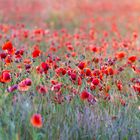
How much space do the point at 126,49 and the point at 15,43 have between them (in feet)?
4.28

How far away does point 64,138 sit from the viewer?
2.62m

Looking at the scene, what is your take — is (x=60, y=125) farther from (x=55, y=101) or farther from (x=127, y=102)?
(x=127, y=102)

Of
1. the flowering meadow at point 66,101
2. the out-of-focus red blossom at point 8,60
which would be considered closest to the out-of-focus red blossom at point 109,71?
the flowering meadow at point 66,101

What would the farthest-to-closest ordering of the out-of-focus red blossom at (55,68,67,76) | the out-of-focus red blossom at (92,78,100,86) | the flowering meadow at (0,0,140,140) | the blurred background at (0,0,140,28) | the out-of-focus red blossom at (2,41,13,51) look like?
the blurred background at (0,0,140,28) → the out-of-focus red blossom at (2,41,13,51) → the out-of-focus red blossom at (55,68,67,76) → the out-of-focus red blossom at (92,78,100,86) → the flowering meadow at (0,0,140,140)

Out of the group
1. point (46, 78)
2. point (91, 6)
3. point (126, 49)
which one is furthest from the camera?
point (91, 6)

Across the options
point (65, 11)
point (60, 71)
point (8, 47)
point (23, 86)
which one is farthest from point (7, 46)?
point (65, 11)

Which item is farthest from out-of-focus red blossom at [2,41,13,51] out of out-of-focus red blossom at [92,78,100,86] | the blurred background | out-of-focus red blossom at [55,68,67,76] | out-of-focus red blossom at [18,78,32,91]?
the blurred background

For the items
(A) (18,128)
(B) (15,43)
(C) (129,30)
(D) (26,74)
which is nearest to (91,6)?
(C) (129,30)

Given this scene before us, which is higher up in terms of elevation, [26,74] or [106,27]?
[26,74]

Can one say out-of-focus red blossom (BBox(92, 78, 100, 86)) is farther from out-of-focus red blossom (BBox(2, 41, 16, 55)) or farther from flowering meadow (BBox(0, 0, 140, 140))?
out-of-focus red blossom (BBox(2, 41, 16, 55))

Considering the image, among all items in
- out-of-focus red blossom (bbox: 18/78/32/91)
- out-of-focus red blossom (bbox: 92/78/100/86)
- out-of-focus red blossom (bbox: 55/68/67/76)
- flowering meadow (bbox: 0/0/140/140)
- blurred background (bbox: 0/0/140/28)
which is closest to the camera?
flowering meadow (bbox: 0/0/140/140)

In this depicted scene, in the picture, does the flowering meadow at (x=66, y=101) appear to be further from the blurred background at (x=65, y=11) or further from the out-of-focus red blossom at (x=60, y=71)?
the blurred background at (x=65, y=11)

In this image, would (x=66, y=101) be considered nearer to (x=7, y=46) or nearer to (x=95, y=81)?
(x=95, y=81)

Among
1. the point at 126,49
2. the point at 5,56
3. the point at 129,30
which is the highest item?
the point at 5,56
